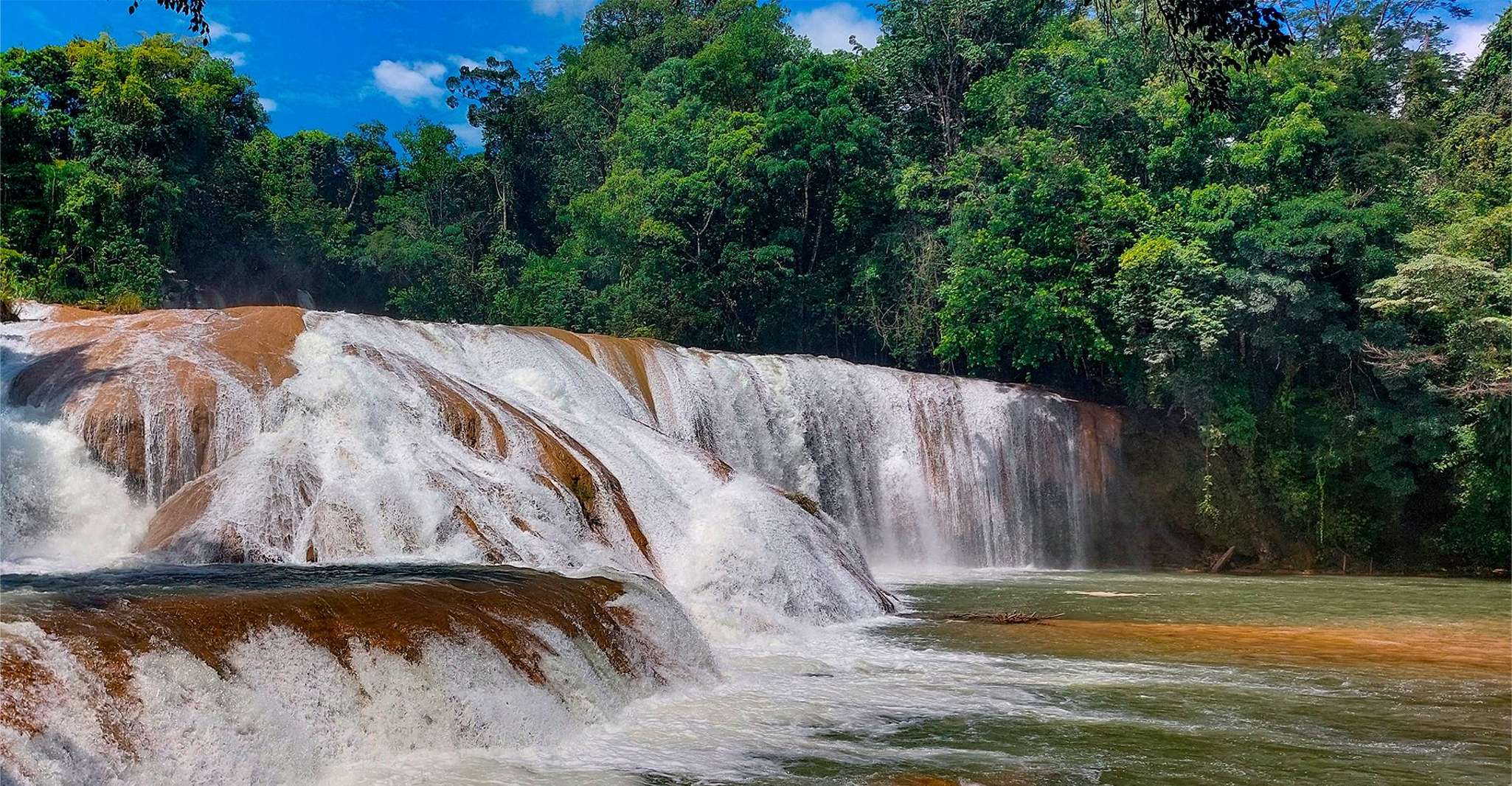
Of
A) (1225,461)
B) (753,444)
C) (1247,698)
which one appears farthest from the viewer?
(1225,461)

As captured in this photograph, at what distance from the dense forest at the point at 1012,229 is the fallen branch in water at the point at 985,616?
7648 millimetres

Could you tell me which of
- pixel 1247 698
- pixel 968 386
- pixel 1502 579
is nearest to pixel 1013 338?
pixel 968 386

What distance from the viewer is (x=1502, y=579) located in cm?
2075

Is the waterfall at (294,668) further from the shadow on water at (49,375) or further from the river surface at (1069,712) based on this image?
the shadow on water at (49,375)

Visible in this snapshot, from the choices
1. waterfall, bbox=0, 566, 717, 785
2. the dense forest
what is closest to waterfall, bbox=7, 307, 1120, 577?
waterfall, bbox=0, 566, 717, 785

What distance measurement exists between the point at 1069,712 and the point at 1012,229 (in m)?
17.2

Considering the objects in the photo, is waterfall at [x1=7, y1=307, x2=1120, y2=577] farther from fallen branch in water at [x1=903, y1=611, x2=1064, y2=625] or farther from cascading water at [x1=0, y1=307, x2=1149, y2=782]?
fallen branch in water at [x1=903, y1=611, x2=1064, y2=625]

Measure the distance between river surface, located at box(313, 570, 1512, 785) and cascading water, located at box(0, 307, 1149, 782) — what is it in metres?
0.65

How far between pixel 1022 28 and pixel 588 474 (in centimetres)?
2284

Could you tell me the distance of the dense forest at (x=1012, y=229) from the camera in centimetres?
2095

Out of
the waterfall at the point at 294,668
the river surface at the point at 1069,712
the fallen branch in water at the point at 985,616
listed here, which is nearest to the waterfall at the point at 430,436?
the fallen branch in water at the point at 985,616

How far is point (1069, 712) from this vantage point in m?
7.66

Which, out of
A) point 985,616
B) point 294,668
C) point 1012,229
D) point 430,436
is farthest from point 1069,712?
point 1012,229

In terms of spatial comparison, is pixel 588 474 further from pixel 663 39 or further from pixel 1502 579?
pixel 663 39
